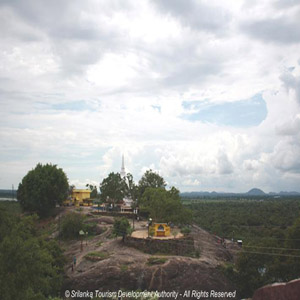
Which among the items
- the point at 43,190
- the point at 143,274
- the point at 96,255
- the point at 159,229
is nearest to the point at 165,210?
Answer: the point at 159,229

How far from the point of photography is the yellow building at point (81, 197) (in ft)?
227

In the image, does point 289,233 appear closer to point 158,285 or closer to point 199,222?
point 158,285

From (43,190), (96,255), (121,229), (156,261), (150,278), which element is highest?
(43,190)

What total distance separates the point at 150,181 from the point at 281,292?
49.5 m

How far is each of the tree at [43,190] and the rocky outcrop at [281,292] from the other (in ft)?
166

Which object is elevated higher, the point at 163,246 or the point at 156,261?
the point at 163,246

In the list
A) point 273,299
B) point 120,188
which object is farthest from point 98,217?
point 273,299

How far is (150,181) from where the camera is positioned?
5953 cm

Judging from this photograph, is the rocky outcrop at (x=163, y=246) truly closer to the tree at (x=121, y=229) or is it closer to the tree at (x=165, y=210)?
the tree at (x=121, y=229)

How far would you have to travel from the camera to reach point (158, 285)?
2931cm

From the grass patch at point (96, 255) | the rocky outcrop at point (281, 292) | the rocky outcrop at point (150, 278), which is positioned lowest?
the rocky outcrop at point (150, 278)

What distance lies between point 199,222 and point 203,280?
4704 cm

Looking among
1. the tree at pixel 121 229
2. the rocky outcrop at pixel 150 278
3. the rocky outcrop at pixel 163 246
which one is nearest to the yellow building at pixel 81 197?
the tree at pixel 121 229

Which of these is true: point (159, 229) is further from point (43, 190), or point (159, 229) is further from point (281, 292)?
point (281, 292)
